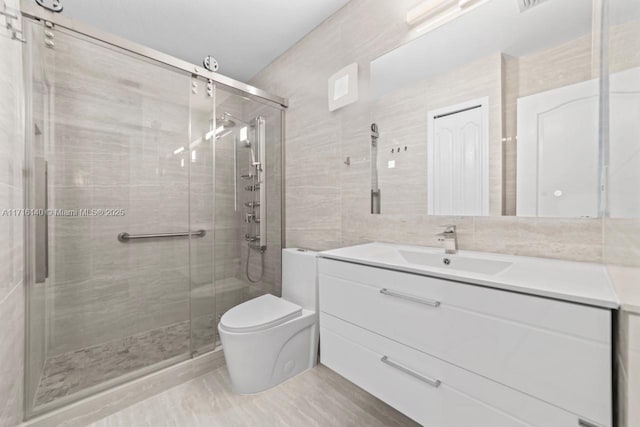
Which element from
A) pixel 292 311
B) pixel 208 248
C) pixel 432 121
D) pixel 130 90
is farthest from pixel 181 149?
pixel 432 121

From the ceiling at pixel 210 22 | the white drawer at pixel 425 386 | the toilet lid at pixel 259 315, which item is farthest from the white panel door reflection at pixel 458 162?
the ceiling at pixel 210 22

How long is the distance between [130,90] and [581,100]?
246 cm

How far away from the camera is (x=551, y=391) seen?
65cm

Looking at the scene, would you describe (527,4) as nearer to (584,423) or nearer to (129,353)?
(584,423)

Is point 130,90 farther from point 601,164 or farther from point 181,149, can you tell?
point 601,164

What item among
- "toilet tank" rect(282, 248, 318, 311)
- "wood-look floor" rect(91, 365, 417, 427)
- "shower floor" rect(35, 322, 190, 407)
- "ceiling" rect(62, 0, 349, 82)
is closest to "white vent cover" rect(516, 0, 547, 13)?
"ceiling" rect(62, 0, 349, 82)

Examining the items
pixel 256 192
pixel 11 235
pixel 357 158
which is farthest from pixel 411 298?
pixel 11 235

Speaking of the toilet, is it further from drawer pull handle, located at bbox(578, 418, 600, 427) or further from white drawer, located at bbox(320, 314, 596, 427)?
drawer pull handle, located at bbox(578, 418, 600, 427)

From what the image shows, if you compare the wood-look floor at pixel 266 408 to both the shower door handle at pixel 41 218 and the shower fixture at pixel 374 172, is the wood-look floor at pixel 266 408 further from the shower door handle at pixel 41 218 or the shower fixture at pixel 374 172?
the shower fixture at pixel 374 172

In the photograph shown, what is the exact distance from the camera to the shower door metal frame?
4.17 feet

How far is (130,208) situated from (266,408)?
1612 mm

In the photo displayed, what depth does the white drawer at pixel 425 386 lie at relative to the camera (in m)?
0.70

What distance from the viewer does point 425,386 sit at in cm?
91

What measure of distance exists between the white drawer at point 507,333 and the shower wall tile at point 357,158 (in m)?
0.49
